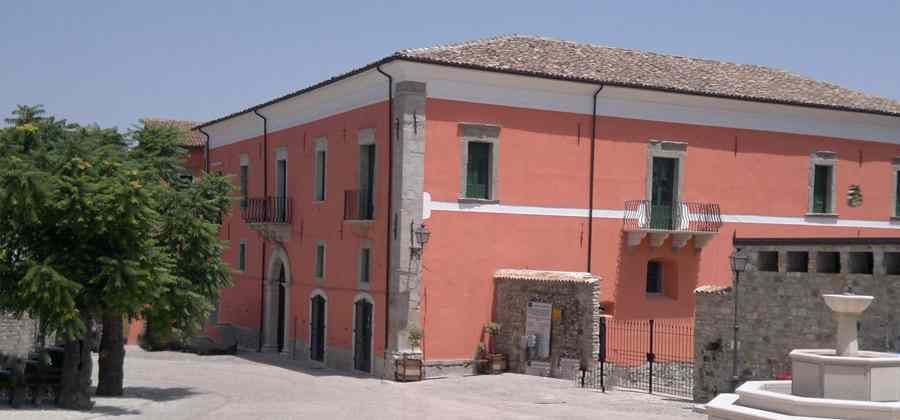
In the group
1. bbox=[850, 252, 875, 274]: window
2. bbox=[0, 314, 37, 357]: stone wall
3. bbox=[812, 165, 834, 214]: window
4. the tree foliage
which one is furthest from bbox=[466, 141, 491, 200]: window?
bbox=[0, 314, 37, 357]: stone wall

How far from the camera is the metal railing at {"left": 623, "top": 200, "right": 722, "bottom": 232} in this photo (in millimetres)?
28422

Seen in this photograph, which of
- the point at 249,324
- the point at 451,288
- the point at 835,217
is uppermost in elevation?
the point at 835,217

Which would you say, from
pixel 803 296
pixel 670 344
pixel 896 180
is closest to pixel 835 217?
pixel 896 180

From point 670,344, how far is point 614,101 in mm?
6414

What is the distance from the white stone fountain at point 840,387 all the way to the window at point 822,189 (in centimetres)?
1785

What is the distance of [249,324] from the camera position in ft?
116

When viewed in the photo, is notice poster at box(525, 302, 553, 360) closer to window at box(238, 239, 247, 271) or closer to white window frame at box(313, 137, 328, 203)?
white window frame at box(313, 137, 328, 203)

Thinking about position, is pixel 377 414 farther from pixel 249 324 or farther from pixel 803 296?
pixel 249 324

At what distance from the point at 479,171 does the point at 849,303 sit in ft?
44.6

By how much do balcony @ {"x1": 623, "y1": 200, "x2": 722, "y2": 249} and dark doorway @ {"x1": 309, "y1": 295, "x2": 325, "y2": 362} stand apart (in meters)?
8.72

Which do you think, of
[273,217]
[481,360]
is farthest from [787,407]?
[273,217]

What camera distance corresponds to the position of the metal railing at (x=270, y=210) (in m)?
32.6

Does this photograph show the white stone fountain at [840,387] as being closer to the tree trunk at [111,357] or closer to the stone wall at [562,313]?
the stone wall at [562,313]

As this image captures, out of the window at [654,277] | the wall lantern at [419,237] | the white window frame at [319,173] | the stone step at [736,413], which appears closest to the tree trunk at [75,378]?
the wall lantern at [419,237]
